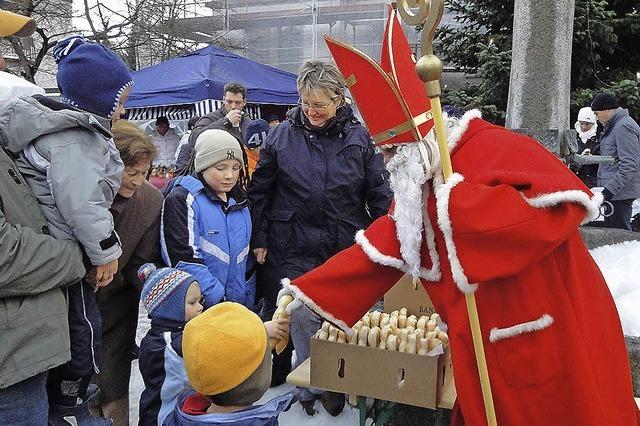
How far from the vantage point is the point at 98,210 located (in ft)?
6.74

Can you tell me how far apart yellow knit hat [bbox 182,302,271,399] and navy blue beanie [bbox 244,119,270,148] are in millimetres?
3712

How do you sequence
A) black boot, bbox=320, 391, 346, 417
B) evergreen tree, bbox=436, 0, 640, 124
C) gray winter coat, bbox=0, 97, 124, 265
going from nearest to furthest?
gray winter coat, bbox=0, 97, 124, 265, black boot, bbox=320, 391, 346, 417, evergreen tree, bbox=436, 0, 640, 124

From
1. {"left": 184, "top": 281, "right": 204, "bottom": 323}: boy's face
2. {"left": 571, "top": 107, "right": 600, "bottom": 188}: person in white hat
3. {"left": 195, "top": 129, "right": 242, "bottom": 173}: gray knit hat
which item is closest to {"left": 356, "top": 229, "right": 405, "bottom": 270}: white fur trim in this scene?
{"left": 184, "top": 281, "right": 204, "bottom": 323}: boy's face

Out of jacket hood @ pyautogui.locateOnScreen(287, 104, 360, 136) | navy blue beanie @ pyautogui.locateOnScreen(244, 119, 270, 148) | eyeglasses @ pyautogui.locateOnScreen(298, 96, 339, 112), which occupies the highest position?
eyeglasses @ pyautogui.locateOnScreen(298, 96, 339, 112)

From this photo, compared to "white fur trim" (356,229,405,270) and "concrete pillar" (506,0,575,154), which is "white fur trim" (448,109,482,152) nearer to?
"white fur trim" (356,229,405,270)

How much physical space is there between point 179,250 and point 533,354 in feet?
5.45

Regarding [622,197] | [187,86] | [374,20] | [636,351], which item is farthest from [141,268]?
[374,20]

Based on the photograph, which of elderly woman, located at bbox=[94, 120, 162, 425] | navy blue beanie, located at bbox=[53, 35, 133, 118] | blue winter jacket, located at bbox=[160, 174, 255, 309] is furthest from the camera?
blue winter jacket, located at bbox=[160, 174, 255, 309]

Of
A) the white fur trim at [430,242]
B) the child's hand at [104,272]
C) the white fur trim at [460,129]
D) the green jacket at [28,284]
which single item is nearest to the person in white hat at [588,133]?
the white fur trim at [460,129]

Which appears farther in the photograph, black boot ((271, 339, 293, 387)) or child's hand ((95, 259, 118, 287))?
black boot ((271, 339, 293, 387))

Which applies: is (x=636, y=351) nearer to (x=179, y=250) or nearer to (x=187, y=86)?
(x=179, y=250)

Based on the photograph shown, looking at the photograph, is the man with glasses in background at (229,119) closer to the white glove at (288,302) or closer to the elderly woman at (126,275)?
the elderly woman at (126,275)

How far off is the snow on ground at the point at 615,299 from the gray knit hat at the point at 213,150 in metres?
1.60

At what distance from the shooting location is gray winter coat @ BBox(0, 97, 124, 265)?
6.52 feet
